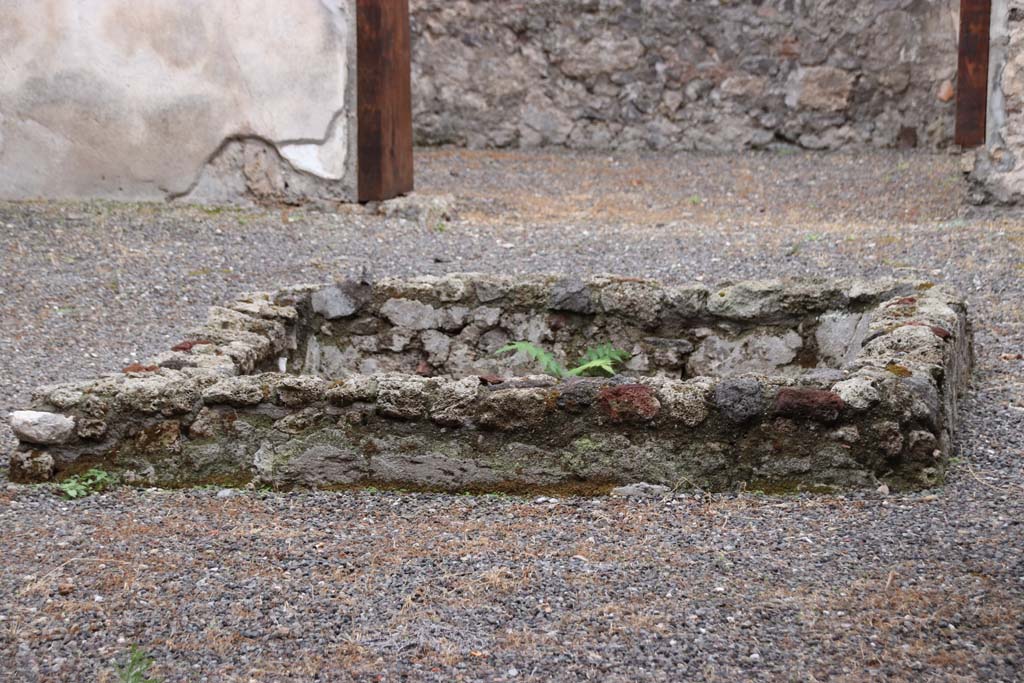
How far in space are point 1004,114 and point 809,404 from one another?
508 centimetres

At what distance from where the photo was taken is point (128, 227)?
7.57m

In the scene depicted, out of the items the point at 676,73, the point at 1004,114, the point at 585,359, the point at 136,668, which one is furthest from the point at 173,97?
the point at 136,668

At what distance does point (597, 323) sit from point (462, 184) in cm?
483

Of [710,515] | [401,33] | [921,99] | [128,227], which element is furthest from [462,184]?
[710,515]

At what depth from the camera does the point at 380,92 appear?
8148mm

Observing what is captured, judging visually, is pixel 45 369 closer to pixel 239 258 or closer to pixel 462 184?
pixel 239 258

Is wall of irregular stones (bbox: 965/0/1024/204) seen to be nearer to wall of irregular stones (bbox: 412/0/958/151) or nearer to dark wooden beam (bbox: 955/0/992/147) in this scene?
dark wooden beam (bbox: 955/0/992/147)

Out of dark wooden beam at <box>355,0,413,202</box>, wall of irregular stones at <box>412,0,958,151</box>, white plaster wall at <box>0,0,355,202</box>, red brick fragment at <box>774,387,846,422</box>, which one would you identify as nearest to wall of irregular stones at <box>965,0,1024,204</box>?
wall of irregular stones at <box>412,0,958,151</box>

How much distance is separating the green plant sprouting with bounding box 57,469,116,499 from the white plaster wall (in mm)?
4489

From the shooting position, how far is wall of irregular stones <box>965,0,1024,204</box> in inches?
309

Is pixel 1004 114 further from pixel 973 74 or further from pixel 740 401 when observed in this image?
pixel 740 401

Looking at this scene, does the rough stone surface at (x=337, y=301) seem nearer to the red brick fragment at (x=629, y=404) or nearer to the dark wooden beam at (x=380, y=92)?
the red brick fragment at (x=629, y=404)

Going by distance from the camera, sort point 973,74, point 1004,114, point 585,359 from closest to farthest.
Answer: point 585,359, point 1004,114, point 973,74

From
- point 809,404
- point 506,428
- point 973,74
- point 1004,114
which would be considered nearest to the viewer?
point 809,404
